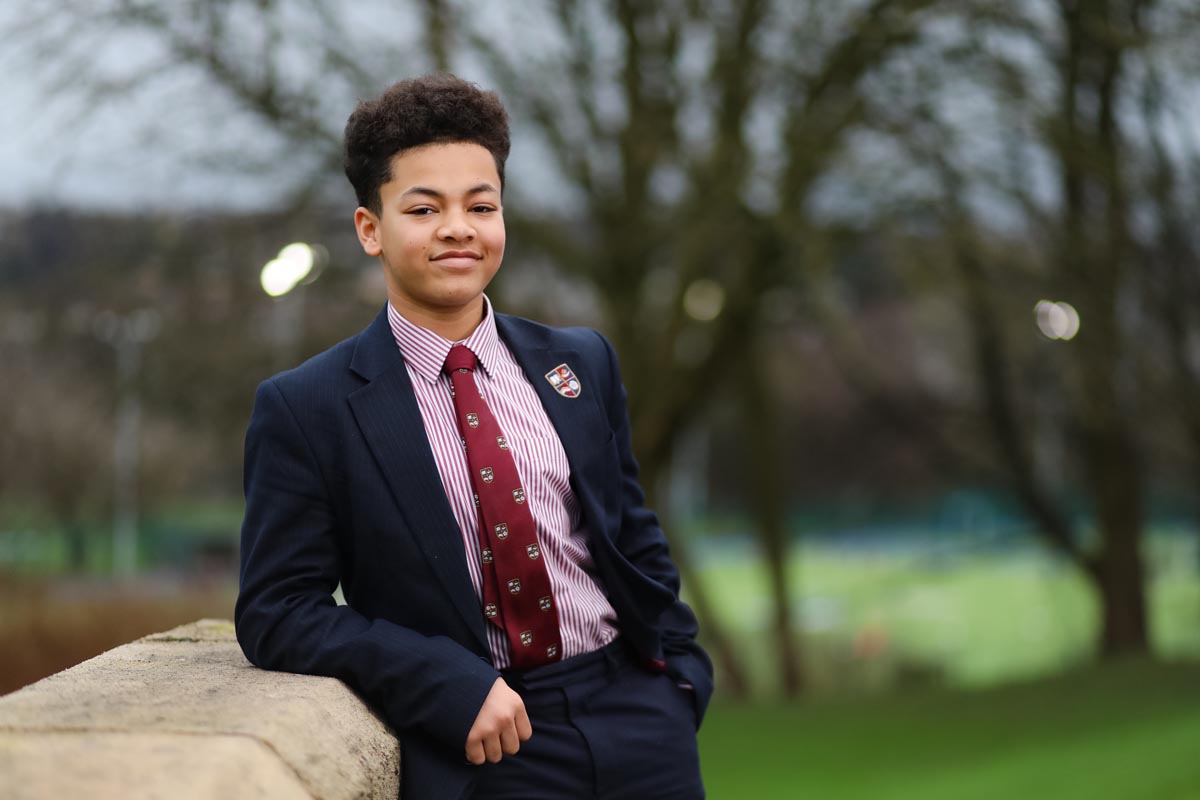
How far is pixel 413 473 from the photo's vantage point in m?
1.93

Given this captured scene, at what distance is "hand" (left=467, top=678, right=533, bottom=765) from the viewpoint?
1844 millimetres

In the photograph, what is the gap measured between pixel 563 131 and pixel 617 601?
7.35m

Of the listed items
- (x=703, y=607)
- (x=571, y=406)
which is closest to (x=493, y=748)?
(x=571, y=406)

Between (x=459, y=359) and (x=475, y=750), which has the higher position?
(x=459, y=359)

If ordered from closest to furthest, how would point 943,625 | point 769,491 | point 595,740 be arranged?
point 595,740
point 769,491
point 943,625

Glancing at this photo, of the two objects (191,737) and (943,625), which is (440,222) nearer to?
(191,737)

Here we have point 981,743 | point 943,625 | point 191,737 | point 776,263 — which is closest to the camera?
point 191,737

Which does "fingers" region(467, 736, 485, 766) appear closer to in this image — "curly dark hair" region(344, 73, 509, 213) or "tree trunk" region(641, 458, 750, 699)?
"curly dark hair" region(344, 73, 509, 213)

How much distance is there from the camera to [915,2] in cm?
809

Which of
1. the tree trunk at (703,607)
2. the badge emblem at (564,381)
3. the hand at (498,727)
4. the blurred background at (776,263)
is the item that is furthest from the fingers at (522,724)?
the tree trunk at (703,607)

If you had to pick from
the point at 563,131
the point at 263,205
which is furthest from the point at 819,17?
the point at 263,205

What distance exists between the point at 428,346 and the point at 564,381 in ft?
0.78

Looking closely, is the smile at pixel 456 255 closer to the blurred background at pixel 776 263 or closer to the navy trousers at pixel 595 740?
the navy trousers at pixel 595 740

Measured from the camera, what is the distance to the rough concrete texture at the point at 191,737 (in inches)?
56.9
